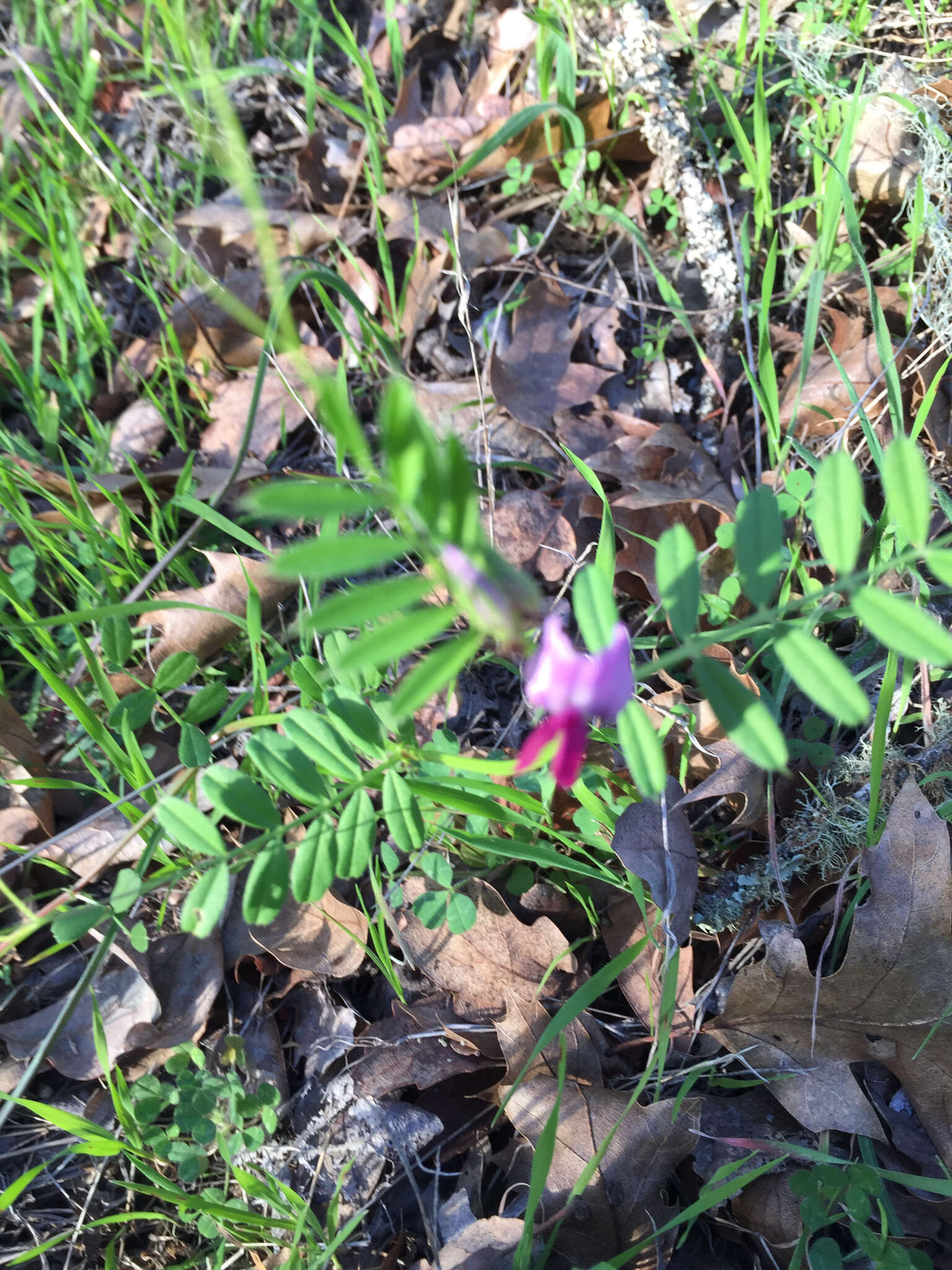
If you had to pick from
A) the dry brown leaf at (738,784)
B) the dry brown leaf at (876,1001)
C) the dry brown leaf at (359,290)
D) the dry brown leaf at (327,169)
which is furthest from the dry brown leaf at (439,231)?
the dry brown leaf at (876,1001)

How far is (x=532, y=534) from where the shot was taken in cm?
224

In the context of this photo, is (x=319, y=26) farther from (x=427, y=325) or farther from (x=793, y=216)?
(x=793, y=216)

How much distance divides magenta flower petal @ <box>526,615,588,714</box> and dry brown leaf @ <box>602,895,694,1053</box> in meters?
0.93

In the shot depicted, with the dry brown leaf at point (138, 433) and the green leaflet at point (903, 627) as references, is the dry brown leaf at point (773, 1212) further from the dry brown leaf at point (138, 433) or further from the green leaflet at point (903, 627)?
the dry brown leaf at point (138, 433)

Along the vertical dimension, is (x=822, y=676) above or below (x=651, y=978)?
above

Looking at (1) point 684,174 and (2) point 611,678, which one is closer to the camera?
(2) point 611,678

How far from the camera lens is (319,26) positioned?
3.17 meters

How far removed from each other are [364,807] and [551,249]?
2133mm

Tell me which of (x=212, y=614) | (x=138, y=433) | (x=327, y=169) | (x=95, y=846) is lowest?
(x=95, y=846)

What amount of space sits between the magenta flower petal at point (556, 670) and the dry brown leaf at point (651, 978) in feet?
3.04

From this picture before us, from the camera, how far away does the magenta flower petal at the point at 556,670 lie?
911 millimetres

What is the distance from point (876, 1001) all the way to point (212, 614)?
1.71 m

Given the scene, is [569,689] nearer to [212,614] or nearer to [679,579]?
[679,579]

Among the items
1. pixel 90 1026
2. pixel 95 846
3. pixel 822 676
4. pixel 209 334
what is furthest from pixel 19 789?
pixel 822 676
